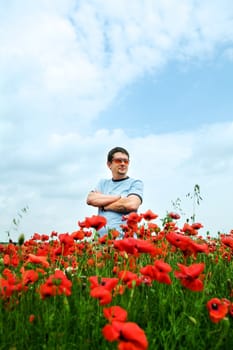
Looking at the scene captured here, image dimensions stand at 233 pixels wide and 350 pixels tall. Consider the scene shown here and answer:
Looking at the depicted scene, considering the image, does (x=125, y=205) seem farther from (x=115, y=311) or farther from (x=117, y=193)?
(x=115, y=311)

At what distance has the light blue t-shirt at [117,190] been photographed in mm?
6273

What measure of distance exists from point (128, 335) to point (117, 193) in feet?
16.1

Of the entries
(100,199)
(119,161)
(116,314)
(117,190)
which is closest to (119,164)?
(119,161)

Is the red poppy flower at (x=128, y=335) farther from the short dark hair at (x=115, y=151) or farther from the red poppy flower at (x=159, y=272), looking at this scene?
the short dark hair at (x=115, y=151)

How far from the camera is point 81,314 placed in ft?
8.32

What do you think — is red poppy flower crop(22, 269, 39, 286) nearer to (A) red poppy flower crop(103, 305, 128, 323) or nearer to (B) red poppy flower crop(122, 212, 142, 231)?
(A) red poppy flower crop(103, 305, 128, 323)

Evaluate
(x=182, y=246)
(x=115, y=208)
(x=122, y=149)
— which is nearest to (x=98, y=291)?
(x=182, y=246)

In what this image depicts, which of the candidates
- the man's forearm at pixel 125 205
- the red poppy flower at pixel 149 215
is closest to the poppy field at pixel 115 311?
the red poppy flower at pixel 149 215

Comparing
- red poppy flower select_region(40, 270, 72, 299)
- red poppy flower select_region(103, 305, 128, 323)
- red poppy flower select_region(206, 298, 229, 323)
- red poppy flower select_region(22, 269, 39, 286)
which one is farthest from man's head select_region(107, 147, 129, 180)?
red poppy flower select_region(103, 305, 128, 323)

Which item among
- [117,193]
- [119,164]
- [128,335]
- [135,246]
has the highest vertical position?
[119,164]

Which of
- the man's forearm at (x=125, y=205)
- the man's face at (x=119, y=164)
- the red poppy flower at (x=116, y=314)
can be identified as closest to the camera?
the red poppy flower at (x=116, y=314)

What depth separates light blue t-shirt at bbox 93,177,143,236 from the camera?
20.6 ft

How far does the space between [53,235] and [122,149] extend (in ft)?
5.86

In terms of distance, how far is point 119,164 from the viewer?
21.8ft
